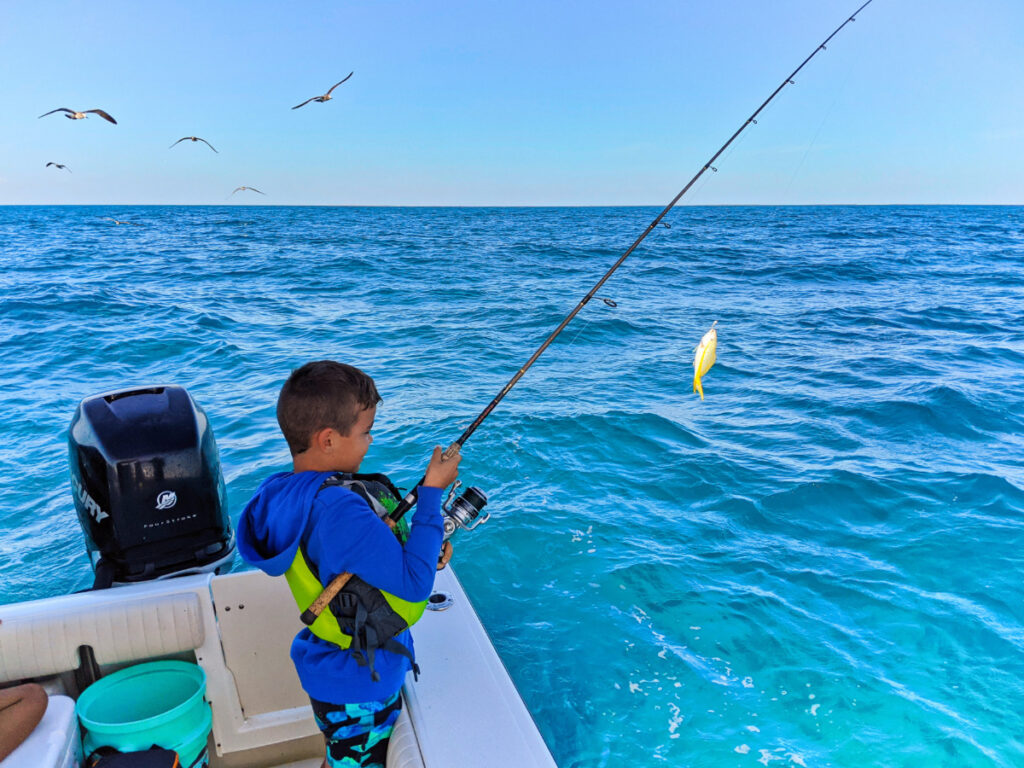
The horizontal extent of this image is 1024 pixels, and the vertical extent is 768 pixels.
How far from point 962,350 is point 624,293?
6814mm

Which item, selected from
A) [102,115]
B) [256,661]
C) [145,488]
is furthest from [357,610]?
[102,115]

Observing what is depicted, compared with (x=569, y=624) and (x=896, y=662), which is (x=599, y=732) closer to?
(x=569, y=624)

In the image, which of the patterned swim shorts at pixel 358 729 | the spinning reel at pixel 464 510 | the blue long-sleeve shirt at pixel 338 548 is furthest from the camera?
the spinning reel at pixel 464 510

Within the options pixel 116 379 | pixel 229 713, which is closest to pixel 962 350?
pixel 229 713

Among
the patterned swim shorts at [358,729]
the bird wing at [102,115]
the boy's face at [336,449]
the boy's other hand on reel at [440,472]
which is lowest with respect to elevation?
the patterned swim shorts at [358,729]

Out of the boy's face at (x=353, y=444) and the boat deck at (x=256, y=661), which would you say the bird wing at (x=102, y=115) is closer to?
the boat deck at (x=256, y=661)

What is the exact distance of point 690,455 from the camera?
586 cm

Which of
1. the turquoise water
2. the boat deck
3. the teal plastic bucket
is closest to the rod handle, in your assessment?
the boat deck

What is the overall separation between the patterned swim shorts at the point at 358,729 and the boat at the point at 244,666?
48 mm

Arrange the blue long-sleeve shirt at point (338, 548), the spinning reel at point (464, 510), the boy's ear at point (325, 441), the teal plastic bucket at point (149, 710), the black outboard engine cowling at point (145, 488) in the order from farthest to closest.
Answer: the black outboard engine cowling at point (145, 488)
the spinning reel at point (464, 510)
the teal plastic bucket at point (149, 710)
the boy's ear at point (325, 441)
the blue long-sleeve shirt at point (338, 548)

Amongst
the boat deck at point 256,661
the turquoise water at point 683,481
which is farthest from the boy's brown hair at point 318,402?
the turquoise water at point 683,481

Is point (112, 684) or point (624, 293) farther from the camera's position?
point (624, 293)

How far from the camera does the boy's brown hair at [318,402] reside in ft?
5.03

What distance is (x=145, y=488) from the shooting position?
8.12ft
